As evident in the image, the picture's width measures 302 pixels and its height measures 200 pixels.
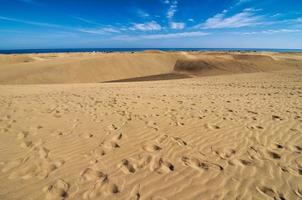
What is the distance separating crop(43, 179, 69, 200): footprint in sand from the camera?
9.80 feet

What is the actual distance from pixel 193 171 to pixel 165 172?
50cm

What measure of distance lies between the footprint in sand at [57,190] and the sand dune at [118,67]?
20.2m

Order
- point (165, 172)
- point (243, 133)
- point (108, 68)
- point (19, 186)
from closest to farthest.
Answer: point (19, 186) < point (165, 172) < point (243, 133) < point (108, 68)

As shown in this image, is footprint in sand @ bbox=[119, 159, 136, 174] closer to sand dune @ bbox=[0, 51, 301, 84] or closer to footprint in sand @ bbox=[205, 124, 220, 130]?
footprint in sand @ bbox=[205, 124, 220, 130]

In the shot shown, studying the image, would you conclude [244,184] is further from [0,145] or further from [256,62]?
[256,62]

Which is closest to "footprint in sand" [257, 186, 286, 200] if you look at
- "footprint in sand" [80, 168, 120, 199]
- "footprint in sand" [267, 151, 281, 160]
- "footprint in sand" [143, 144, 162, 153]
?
"footprint in sand" [267, 151, 281, 160]

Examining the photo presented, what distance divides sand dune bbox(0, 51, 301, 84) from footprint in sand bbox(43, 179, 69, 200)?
20245 mm

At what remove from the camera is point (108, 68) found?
2781 cm

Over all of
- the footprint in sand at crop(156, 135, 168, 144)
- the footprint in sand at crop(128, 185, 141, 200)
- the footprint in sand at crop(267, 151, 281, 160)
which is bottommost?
the footprint in sand at crop(128, 185, 141, 200)

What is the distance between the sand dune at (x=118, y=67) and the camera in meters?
22.3

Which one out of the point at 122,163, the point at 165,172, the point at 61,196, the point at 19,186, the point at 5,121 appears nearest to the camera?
the point at 61,196

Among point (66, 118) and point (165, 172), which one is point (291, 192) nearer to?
point (165, 172)

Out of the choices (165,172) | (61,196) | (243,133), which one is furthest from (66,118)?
(243,133)

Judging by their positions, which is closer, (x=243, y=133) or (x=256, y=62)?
(x=243, y=133)
